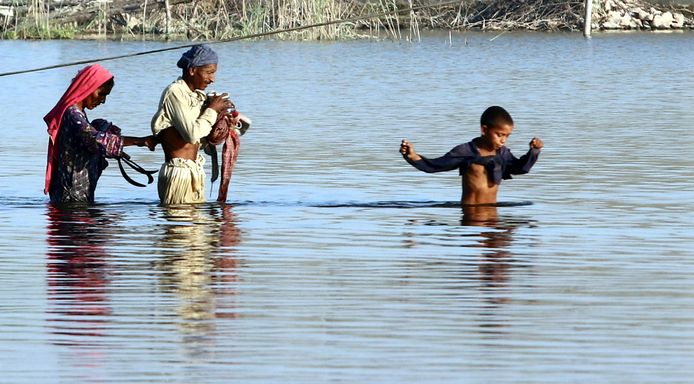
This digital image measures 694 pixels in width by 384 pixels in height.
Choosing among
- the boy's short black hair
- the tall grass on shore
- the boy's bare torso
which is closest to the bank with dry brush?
the tall grass on shore

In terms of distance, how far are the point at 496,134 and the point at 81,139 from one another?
271 cm

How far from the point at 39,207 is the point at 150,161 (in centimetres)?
418

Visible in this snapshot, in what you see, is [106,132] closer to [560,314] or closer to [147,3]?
[560,314]

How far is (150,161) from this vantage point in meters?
17.5

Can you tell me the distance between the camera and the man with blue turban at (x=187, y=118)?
1180cm

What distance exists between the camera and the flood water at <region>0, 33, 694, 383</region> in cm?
727

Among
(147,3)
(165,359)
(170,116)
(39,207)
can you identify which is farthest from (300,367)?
(147,3)

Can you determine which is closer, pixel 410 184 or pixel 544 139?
pixel 410 184

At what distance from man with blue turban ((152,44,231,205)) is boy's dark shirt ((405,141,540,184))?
4.69 ft

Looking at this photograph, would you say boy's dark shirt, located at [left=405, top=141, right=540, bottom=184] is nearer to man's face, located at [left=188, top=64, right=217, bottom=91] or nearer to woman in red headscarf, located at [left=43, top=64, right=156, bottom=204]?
man's face, located at [left=188, top=64, right=217, bottom=91]

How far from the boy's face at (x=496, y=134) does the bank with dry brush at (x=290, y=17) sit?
1200 inches

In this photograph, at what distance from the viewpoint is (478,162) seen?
40.3 feet

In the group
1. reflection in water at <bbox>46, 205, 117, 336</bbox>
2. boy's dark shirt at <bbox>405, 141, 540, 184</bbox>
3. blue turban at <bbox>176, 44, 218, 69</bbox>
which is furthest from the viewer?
boy's dark shirt at <bbox>405, 141, 540, 184</bbox>

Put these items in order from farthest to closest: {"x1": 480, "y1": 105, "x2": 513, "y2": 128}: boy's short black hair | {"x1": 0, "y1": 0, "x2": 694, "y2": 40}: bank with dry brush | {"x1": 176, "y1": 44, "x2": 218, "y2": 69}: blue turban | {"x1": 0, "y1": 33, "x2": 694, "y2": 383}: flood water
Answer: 1. {"x1": 0, "y1": 0, "x2": 694, "y2": 40}: bank with dry brush
2. {"x1": 480, "y1": 105, "x2": 513, "y2": 128}: boy's short black hair
3. {"x1": 176, "y1": 44, "x2": 218, "y2": 69}: blue turban
4. {"x1": 0, "y1": 33, "x2": 694, "y2": 383}: flood water
